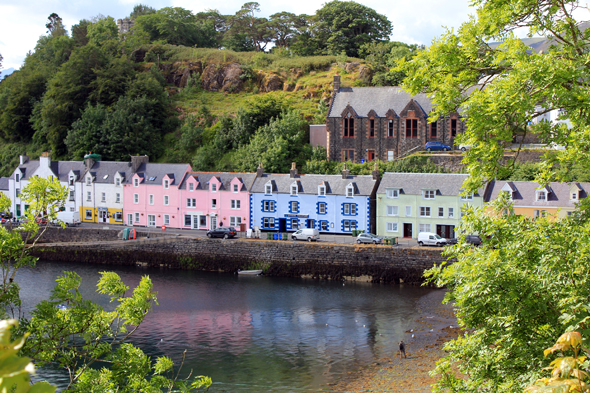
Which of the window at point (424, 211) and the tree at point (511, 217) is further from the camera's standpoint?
the window at point (424, 211)

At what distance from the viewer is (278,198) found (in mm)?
46531

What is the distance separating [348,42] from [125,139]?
122 ft

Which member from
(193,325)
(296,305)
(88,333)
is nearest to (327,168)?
(296,305)

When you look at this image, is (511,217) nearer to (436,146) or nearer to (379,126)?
(436,146)

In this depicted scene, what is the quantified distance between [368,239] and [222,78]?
46.3 metres

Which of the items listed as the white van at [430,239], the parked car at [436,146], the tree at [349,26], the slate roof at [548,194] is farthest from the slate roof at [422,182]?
the tree at [349,26]

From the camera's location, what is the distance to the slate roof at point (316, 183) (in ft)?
148

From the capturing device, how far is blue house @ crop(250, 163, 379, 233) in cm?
4466

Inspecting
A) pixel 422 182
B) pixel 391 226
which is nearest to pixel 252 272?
pixel 391 226

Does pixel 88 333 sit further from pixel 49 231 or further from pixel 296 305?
pixel 49 231

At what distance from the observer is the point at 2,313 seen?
9.78 m

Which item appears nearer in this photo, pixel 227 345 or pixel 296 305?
pixel 227 345

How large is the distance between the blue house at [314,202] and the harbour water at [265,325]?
7.23 meters

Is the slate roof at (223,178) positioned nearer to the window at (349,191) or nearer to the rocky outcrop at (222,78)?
the window at (349,191)
